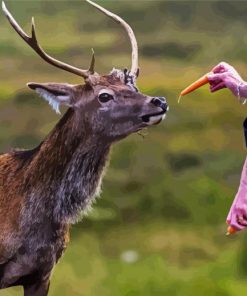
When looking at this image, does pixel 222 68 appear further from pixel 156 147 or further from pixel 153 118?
pixel 156 147

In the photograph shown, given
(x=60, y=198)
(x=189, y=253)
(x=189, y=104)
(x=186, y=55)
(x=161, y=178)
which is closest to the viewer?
(x=60, y=198)

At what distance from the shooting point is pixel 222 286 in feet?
14.9

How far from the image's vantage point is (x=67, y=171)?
3.35 metres

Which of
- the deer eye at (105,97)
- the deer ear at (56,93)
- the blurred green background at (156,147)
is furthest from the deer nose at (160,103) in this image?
the blurred green background at (156,147)

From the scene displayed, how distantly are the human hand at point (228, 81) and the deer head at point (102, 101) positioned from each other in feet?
0.77

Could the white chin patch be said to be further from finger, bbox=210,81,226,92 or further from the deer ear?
the deer ear

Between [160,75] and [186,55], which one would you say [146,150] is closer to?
[160,75]

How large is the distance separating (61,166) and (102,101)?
30cm

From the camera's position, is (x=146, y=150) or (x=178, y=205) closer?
(x=178, y=205)

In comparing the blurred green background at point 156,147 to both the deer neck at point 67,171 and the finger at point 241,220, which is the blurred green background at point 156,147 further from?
the finger at point 241,220

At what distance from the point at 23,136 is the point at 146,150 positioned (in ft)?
2.84

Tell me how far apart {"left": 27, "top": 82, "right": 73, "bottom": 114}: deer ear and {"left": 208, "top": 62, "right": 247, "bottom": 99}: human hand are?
0.54 metres

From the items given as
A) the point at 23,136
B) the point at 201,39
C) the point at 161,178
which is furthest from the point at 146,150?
the point at 201,39

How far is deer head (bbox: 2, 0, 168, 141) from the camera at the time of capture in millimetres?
3254
